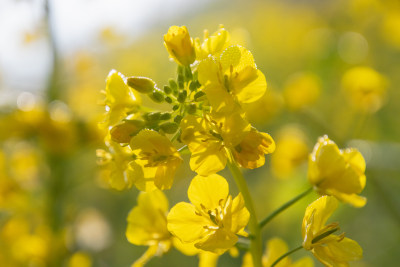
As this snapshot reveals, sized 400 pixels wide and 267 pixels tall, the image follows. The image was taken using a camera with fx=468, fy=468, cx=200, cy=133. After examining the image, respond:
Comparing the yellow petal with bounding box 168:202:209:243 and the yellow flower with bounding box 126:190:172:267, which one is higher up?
the yellow petal with bounding box 168:202:209:243

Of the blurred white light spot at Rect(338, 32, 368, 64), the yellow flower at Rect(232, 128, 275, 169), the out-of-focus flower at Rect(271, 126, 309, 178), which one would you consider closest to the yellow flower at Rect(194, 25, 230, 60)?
the yellow flower at Rect(232, 128, 275, 169)

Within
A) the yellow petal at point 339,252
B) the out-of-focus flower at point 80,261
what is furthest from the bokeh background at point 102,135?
the yellow petal at point 339,252

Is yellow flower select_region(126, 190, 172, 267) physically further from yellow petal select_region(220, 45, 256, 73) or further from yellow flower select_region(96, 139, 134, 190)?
yellow petal select_region(220, 45, 256, 73)

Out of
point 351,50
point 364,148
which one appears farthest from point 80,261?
point 351,50

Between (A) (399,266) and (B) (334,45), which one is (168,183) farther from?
(B) (334,45)

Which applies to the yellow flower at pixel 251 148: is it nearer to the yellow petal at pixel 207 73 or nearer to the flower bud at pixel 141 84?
the yellow petal at pixel 207 73

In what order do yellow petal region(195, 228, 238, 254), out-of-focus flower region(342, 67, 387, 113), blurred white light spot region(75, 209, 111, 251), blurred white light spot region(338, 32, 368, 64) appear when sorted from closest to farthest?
yellow petal region(195, 228, 238, 254) < out-of-focus flower region(342, 67, 387, 113) < blurred white light spot region(75, 209, 111, 251) < blurred white light spot region(338, 32, 368, 64)

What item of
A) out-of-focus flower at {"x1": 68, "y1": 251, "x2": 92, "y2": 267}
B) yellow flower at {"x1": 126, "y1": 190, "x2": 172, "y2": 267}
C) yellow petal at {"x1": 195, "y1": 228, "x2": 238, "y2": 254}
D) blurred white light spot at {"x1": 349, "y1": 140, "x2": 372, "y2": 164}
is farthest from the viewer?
blurred white light spot at {"x1": 349, "y1": 140, "x2": 372, "y2": 164}
